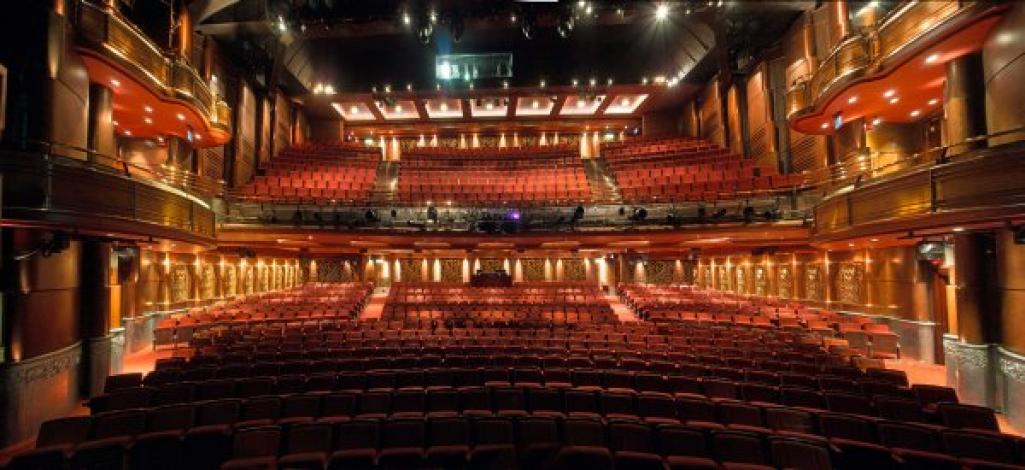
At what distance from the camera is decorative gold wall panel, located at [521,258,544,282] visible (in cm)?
1788

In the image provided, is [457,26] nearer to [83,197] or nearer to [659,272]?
[83,197]

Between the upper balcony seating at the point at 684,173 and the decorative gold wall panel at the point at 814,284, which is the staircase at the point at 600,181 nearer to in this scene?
the upper balcony seating at the point at 684,173

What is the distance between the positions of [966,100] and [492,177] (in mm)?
13170

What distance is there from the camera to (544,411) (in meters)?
4.50

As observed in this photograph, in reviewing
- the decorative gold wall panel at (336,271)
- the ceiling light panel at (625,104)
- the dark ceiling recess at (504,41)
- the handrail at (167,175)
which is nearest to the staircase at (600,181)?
the ceiling light panel at (625,104)

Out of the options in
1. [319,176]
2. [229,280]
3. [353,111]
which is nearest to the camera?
[229,280]

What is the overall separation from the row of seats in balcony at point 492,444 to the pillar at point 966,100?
17.0 feet

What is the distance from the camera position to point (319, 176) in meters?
16.5

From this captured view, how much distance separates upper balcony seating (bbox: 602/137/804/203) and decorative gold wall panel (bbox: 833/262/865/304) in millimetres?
2436

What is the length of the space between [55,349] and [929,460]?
967 centimetres

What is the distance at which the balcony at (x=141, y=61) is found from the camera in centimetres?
668

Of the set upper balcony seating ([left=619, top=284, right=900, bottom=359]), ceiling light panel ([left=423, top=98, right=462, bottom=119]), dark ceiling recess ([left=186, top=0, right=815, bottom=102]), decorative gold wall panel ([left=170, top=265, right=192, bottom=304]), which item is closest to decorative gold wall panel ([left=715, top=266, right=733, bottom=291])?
upper balcony seating ([left=619, top=284, right=900, bottom=359])

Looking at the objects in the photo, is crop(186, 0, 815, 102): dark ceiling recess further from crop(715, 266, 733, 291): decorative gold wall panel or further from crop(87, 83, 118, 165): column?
crop(715, 266, 733, 291): decorative gold wall panel

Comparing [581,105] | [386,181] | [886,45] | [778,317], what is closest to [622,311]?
[778,317]
